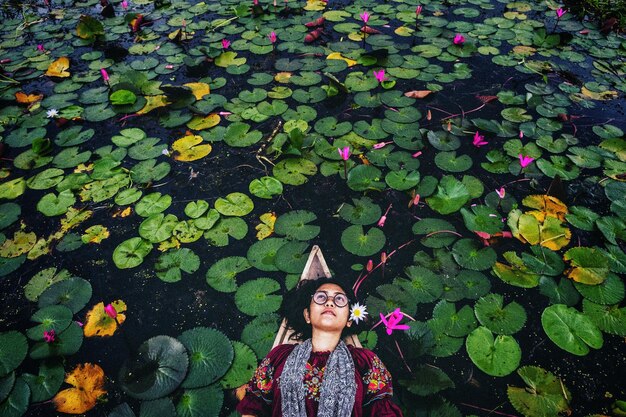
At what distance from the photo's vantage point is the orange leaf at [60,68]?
180 inches

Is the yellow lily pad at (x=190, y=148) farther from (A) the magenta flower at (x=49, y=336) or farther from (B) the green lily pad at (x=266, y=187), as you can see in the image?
(A) the magenta flower at (x=49, y=336)

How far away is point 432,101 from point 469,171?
118cm

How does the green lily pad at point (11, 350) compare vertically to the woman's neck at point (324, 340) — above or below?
below

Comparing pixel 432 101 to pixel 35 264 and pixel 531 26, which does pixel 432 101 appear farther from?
pixel 35 264

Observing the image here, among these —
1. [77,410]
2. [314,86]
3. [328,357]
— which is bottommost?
[77,410]

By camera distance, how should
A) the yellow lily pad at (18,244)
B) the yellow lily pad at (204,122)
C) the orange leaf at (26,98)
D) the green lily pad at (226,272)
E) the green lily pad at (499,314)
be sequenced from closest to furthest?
the green lily pad at (499,314), the green lily pad at (226,272), the yellow lily pad at (18,244), the yellow lily pad at (204,122), the orange leaf at (26,98)

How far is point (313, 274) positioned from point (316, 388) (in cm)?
76

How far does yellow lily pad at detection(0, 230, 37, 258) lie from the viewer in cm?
273

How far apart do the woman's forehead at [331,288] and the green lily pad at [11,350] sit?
191 cm

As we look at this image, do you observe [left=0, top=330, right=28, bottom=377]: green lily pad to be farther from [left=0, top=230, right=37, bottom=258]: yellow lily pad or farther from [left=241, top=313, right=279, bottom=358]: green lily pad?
[left=241, top=313, right=279, bottom=358]: green lily pad

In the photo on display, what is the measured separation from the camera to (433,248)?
8.74 feet

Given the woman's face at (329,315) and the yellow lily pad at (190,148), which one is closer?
the woman's face at (329,315)

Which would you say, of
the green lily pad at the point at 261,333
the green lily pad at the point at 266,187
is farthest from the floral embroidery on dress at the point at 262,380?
the green lily pad at the point at 266,187

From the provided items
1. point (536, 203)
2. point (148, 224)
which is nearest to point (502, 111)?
point (536, 203)
